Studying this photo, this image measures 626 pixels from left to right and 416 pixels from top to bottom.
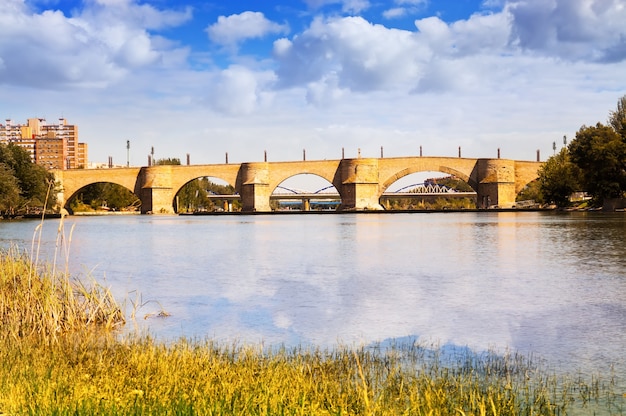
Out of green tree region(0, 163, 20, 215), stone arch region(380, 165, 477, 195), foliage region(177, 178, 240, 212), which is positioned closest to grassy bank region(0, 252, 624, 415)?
green tree region(0, 163, 20, 215)

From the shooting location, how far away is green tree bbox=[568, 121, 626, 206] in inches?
1895

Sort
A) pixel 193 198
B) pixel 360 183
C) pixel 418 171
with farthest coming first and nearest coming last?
pixel 193 198 < pixel 418 171 < pixel 360 183

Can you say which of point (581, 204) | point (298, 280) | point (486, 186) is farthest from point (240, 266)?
point (486, 186)

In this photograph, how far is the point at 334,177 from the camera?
77250 millimetres

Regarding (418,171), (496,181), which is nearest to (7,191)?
(418,171)

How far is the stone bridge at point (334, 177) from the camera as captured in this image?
248 ft

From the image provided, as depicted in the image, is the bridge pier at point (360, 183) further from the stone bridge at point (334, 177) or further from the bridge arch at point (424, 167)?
the bridge arch at point (424, 167)

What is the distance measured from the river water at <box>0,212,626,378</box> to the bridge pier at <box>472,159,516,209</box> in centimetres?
4807

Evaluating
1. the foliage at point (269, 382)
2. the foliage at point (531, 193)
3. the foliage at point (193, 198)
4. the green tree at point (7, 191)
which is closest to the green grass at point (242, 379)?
the foliage at point (269, 382)

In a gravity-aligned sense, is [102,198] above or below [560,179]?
below

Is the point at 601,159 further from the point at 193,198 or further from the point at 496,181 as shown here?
the point at 193,198

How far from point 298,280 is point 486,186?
6145 cm

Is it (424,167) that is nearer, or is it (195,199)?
(424,167)

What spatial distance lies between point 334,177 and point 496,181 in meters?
15.7
